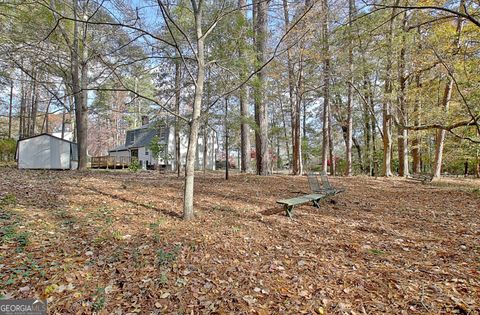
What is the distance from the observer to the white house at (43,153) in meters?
13.7

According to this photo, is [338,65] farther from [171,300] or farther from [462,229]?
[171,300]

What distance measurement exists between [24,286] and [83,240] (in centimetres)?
103

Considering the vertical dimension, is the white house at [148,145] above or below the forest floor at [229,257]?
above

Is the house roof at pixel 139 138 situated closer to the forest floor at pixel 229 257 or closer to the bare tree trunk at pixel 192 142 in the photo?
the forest floor at pixel 229 257

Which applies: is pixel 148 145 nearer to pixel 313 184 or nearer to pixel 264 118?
pixel 264 118

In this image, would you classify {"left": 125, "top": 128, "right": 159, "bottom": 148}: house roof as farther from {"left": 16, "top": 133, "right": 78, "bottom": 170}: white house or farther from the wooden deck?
{"left": 16, "top": 133, "right": 78, "bottom": 170}: white house

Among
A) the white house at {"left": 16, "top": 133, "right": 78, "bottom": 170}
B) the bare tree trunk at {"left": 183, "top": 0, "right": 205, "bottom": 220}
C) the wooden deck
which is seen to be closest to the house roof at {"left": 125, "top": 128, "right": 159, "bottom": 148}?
the wooden deck

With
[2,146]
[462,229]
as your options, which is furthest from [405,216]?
[2,146]

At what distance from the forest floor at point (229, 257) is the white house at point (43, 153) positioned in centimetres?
1055

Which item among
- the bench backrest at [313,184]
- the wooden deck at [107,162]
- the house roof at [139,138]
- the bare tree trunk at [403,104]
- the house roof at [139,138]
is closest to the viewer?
the bench backrest at [313,184]

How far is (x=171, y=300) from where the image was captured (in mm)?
2422

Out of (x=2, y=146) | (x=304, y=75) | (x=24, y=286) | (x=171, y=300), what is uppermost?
(x=304, y=75)

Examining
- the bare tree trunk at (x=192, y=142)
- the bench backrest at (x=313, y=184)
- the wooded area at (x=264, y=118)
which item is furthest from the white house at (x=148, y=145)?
the bare tree trunk at (x=192, y=142)

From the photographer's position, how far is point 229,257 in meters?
3.29
